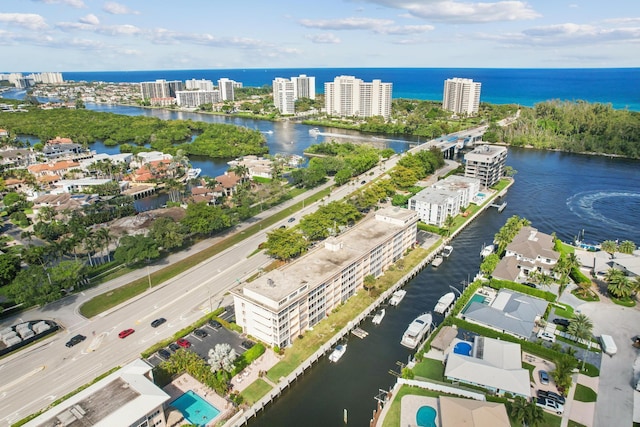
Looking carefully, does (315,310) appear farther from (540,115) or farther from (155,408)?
(540,115)

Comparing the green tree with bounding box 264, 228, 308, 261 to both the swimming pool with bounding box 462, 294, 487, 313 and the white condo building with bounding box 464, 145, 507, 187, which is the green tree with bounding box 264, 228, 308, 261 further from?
the white condo building with bounding box 464, 145, 507, 187

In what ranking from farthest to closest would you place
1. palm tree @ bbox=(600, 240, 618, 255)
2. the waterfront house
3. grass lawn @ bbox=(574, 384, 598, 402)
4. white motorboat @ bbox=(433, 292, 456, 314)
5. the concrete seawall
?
1. palm tree @ bbox=(600, 240, 618, 255)
2. white motorboat @ bbox=(433, 292, 456, 314)
3. the waterfront house
4. grass lawn @ bbox=(574, 384, 598, 402)
5. the concrete seawall

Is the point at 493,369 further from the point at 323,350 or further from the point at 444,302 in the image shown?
the point at 323,350

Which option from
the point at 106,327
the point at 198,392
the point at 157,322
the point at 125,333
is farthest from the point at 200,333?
the point at 106,327

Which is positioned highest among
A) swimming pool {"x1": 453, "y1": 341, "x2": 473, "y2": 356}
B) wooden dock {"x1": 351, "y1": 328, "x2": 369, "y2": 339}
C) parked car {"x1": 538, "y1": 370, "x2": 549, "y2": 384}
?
swimming pool {"x1": 453, "y1": 341, "x2": 473, "y2": 356}

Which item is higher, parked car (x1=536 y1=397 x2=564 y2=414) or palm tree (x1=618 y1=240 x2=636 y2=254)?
palm tree (x1=618 y1=240 x2=636 y2=254)

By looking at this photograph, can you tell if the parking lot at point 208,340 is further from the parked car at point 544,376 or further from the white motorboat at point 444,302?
the parked car at point 544,376

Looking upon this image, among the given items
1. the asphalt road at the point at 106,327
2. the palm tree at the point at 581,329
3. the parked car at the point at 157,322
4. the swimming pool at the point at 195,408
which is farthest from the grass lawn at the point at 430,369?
the parked car at the point at 157,322

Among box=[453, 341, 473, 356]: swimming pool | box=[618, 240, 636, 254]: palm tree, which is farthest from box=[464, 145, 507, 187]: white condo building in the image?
box=[453, 341, 473, 356]: swimming pool

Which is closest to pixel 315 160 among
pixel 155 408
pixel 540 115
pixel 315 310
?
pixel 315 310
